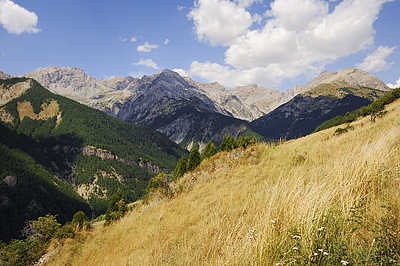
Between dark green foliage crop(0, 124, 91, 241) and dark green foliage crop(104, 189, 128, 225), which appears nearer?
dark green foliage crop(104, 189, 128, 225)

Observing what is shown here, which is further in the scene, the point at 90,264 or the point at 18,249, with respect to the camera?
the point at 18,249

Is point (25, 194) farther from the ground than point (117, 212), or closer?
closer

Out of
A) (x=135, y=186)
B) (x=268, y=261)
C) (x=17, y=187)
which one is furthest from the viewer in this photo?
(x=135, y=186)

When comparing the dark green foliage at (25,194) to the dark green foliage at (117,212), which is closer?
the dark green foliage at (117,212)

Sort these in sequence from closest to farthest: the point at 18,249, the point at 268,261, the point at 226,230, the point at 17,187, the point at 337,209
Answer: the point at 268,261, the point at 337,209, the point at 226,230, the point at 18,249, the point at 17,187

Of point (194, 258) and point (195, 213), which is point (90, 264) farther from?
point (194, 258)

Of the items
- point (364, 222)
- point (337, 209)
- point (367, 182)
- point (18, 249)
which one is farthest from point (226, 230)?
point (18, 249)

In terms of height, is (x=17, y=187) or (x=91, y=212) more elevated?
(x=17, y=187)

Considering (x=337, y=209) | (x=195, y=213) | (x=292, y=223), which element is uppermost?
(x=337, y=209)

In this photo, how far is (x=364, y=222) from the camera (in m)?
2.35

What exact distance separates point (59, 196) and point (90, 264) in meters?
179

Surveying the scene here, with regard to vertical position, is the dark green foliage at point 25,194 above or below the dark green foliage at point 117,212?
below

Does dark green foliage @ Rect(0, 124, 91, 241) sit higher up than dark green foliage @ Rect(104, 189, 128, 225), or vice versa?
dark green foliage @ Rect(104, 189, 128, 225)

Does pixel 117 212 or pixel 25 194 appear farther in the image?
pixel 25 194
